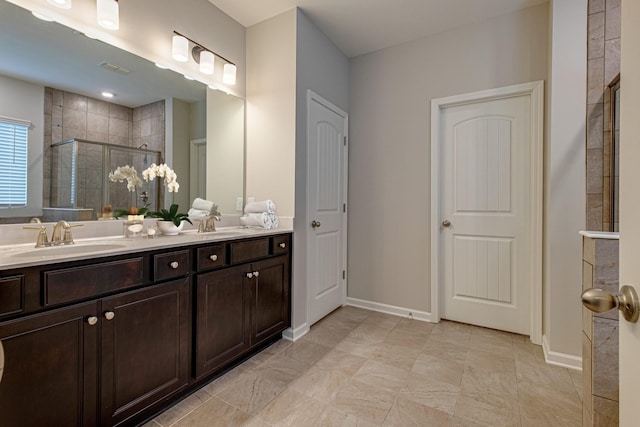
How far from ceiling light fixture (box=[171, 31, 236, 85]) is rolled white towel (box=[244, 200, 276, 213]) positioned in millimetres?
1041

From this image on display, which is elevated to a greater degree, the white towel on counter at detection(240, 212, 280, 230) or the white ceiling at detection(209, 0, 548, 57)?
the white ceiling at detection(209, 0, 548, 57)

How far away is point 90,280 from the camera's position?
4.19 ft

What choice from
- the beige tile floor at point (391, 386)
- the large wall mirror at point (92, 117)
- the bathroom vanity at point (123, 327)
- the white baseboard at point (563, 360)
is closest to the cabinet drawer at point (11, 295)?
the bathroom vanity at point (123, 327)

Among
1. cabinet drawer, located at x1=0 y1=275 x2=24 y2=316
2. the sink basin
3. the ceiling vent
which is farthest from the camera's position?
the ceiling vent

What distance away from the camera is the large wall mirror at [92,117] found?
155 centimetres

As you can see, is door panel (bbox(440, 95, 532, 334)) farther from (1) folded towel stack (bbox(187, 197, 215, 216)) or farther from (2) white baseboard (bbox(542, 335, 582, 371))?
(1) folded towel stack (bbox(187, 197, 215, 216))

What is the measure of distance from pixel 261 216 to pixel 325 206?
734 mm

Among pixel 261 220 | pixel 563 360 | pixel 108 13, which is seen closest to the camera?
pixel 108 13

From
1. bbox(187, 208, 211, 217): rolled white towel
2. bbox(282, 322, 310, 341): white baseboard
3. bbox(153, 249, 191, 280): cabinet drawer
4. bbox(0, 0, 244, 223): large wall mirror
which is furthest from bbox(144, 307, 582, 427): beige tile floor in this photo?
bbox(0, 0, 244, 223): large wall mirror

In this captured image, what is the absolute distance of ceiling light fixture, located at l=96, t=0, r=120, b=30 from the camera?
1.71 metres

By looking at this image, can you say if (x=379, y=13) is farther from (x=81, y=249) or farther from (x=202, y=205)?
(x=81, y=249)

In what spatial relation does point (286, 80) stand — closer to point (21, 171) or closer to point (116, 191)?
point (116, 191)

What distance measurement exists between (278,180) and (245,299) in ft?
3.27

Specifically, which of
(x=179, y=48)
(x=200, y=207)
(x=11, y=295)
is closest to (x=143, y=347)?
(x=11, y=295)
